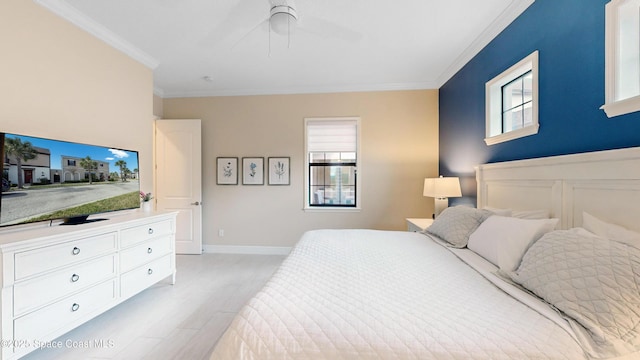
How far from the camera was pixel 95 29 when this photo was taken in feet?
7.47

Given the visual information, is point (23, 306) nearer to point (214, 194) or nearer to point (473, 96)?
point (214, 194)

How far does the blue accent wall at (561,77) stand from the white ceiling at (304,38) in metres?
0.23

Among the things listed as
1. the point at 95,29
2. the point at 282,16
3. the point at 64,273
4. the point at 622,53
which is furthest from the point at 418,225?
the point at 95,29

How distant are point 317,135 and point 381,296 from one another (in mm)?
3111

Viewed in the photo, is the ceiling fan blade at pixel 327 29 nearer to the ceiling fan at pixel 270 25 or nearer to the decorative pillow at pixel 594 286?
the ceiling fan at pixel 270 25

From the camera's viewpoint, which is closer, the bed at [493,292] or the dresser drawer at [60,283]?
the bed at [493,292]

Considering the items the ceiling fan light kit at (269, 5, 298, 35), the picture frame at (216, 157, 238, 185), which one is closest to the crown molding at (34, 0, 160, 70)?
the picture frame at (216, 157, 238, 185)

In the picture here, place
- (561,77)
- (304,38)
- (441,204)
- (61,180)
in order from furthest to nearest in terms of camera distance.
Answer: (441,204) < (304,38) < (61,180) < (561,77)

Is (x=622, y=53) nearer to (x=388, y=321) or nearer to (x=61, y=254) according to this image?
(x=388, y=321)

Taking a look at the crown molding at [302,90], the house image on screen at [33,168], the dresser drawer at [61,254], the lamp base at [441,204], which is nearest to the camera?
the dresser drawer at [61,254]

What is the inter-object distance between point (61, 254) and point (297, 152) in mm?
2812

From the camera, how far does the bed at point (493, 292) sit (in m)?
0.81

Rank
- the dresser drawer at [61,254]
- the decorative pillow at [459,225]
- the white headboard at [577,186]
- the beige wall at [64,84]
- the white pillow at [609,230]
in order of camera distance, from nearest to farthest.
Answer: the white pillow at [609,230] → the white headboard at [577,186] → the dresser drawer at [61,254] → the beige wall at [64,84] → the decorative pillow at [459,225]

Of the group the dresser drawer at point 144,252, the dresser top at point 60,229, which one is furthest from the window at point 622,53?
the dresser drawer at point 144,252
